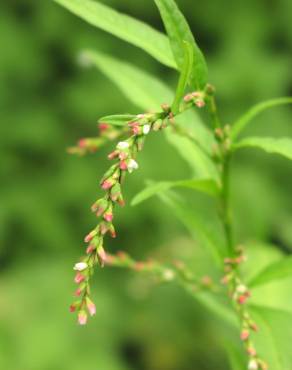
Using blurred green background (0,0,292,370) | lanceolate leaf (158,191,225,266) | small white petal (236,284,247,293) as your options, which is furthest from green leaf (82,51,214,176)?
blurred green background (0,0,292,370)

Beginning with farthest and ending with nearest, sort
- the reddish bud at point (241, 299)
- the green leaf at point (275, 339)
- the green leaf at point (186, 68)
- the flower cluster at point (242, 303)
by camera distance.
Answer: the green leaf at point (275, 339) < the reddish bud at point (241, 299) < the flower cluster at point (242, 303) < the green leaf at point (186, 68)

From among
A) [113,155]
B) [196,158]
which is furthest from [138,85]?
[113,155]

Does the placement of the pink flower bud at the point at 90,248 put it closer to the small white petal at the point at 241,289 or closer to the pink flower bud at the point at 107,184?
the pink flower bud at the point at 107,184

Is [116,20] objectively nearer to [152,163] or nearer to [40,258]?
[152,163]

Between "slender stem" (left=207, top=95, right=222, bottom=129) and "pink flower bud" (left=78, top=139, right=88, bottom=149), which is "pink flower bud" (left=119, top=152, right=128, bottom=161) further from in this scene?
"pink flower bud" (left=78, top=139, right=88, bottom=149)

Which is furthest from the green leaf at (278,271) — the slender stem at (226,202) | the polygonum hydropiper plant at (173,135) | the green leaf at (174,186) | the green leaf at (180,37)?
the green leaf at (180,37)

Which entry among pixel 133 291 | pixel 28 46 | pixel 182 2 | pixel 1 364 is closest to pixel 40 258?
pixel 133 291

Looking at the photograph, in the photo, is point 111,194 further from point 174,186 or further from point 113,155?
point 174,186

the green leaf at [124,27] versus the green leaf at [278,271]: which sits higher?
the green leaf at [124,27]
